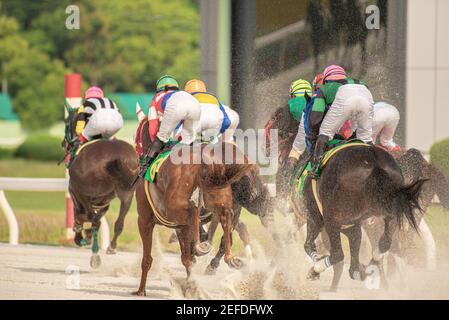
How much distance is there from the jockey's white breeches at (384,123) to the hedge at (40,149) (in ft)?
62.2

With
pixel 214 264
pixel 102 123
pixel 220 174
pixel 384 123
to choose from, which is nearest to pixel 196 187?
pixel 220 174

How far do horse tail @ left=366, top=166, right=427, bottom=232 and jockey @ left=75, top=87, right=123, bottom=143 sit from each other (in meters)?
3.95

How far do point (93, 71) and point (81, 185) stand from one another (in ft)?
65.0

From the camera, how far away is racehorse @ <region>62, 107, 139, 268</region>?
12.1 m

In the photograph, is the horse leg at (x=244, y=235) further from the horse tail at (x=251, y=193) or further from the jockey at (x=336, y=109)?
the jockey at (x=336, y=109)

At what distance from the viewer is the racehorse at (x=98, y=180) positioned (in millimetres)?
12078

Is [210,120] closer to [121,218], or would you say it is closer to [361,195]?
[361,195]

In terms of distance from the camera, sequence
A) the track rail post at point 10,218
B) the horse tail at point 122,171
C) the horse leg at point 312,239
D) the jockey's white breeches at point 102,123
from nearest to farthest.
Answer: the horse leg at point 312,239, the horse tail at point 122,171, the jockey's white breeches at point 102,123, the track rail post at point 10,218

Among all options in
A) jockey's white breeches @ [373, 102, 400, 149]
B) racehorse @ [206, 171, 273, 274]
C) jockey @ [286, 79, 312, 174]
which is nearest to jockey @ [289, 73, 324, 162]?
jockey @ [286, 79, 312, 174]

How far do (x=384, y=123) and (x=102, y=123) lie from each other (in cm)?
293

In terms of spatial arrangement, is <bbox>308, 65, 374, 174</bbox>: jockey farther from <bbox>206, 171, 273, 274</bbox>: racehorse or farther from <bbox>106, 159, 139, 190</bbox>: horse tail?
<bbox>106, 159, 139, 190</bbox>: horse tail

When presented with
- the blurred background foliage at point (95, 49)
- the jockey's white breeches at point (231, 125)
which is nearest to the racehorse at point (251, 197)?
the jockey's white breeches at point (231, 125)

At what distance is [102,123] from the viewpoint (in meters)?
12.4
